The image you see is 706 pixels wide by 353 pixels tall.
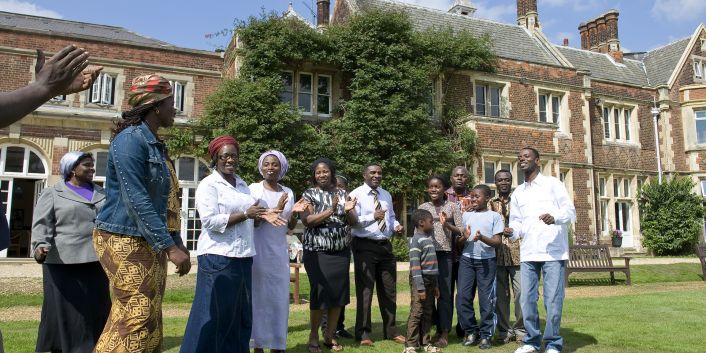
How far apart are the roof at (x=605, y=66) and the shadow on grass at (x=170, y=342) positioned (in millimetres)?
24618

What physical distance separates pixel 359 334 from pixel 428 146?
1256cm

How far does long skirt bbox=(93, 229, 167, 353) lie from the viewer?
2822 millimetres

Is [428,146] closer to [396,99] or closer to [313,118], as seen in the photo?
[396,99]

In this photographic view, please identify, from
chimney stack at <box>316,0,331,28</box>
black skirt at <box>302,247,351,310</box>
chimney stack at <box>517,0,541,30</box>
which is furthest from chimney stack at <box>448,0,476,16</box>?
black skirt at <box>302,247,351,310</box>

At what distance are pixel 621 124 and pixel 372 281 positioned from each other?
74.5 ft

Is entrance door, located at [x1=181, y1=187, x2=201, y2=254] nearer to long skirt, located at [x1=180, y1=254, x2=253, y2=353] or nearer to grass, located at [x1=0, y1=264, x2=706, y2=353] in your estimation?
grass, located at [x1=0, y1=264, x2=706, y2=353]

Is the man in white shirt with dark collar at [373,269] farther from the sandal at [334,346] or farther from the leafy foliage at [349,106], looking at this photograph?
the leafy foliage at [349,106]

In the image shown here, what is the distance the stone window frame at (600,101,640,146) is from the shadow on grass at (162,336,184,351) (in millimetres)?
22458

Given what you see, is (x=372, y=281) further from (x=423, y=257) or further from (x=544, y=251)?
(x=544, y=251)

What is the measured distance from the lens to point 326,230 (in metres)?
5.39

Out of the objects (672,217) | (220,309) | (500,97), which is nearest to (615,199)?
(672,217)

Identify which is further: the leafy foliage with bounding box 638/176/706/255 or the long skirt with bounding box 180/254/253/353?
the leafy foliage with bounding box 638/176/706/255

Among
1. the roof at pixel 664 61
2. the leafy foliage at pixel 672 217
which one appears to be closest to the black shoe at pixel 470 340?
the leafy foliage at pixel 672 217

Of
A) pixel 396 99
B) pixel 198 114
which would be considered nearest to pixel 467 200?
pixel 396 99
